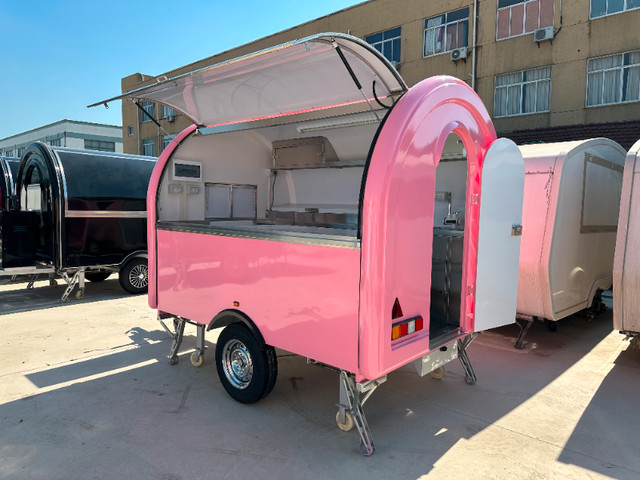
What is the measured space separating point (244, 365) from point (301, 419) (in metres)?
0.70

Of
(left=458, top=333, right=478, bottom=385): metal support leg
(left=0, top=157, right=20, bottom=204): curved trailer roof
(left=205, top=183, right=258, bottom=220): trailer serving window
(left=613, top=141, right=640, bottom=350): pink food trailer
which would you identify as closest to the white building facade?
(left=0, top=157, right=20, bottom=204): curved trailer roof

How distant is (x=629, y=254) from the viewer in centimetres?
476

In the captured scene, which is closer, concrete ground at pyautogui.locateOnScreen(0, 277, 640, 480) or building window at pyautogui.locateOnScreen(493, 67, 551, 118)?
concrete ground at pyautogui.locateOnScreen(0, 277, 640, 480)

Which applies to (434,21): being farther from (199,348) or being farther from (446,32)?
(199,348)

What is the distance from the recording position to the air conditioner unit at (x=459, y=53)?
52.4ft

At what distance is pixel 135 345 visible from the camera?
5500 mm

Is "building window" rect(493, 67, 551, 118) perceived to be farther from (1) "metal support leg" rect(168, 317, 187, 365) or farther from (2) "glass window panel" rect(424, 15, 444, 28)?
(1) "metal support leg" rect(168, 317, 187, 365)

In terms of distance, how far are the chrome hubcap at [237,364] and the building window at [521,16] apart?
15339 mm

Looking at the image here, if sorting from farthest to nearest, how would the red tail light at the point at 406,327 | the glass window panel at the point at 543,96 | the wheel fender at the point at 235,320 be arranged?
the glass window panel at the point at 543,96, the wheel fender at the point at 235,320, the red tail light at the point at 406,327

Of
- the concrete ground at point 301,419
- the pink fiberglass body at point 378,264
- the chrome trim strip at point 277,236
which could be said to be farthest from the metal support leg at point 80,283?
the pink fiberglass body at point 378,264

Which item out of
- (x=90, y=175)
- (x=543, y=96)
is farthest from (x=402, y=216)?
(x=543, y=96)

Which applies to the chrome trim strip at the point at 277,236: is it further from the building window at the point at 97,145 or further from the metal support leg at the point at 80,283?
the building window at the point at 97,145

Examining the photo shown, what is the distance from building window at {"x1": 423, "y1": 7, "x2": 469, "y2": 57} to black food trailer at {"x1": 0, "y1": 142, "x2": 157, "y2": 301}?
12.6 m

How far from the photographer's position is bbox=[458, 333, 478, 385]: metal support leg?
13.9 ft
